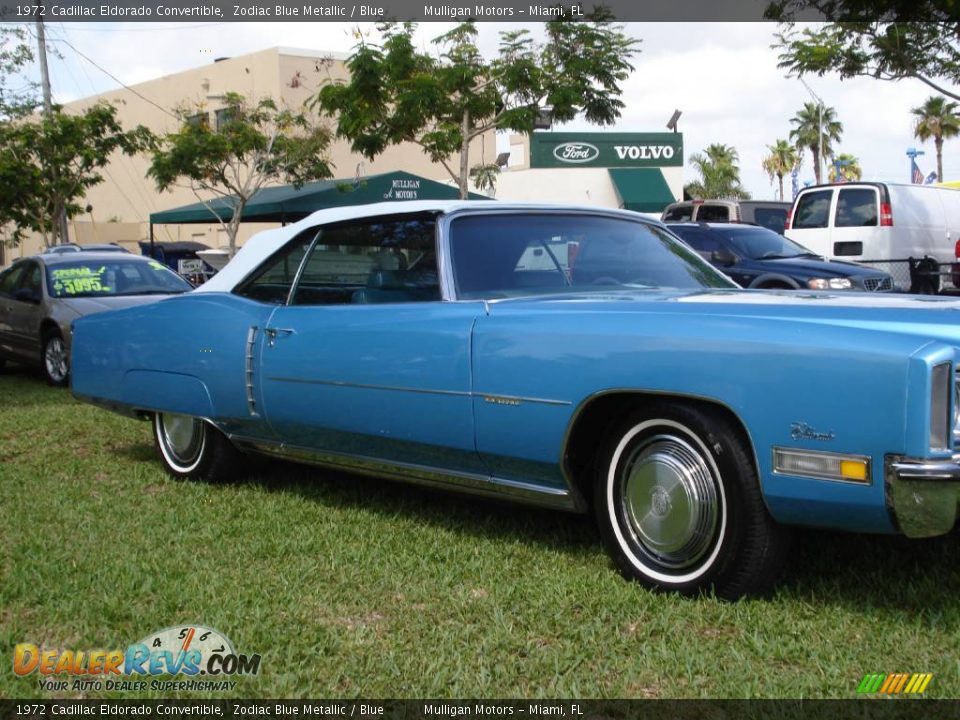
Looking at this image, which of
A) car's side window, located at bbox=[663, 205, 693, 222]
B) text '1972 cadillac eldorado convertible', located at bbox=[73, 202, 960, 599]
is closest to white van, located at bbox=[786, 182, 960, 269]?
car's side window, located at bbox=[663, 205, 693, 222]

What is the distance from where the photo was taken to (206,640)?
3.25m

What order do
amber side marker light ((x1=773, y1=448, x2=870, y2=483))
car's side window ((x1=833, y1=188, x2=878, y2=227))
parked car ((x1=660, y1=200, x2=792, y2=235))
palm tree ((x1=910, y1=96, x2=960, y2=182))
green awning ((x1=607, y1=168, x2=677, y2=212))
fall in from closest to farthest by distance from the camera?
amber side marker light ((x1=773, y1=448, x2=870, y2=483)) → car's side window ((x1=833, y1=188, x2=878, y2=227)) → parked car ((x1=660, y1=200, x2=792, y2=235)) → green awning ((x1=607, y1=168, x2=677, y2=212)) → palm tree ((x1=910, y1=96, x2=960, y2=182))

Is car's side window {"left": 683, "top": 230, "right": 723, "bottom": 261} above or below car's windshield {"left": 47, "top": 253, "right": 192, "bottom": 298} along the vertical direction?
above

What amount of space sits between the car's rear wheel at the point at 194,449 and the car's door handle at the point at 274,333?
2.70 feet

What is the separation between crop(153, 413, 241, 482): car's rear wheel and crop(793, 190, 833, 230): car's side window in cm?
1129

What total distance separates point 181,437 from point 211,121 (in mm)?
34227

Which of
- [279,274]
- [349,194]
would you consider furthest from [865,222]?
[349,194]

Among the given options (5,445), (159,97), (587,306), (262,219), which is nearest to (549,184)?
(262,219)

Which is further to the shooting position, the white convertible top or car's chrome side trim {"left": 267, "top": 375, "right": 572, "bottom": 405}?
the white convertible top

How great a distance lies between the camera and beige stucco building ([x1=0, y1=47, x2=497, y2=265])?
36.5 metres

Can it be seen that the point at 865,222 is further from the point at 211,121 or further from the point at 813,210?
the point at 211,121

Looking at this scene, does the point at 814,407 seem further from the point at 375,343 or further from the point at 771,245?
the point at 771,245

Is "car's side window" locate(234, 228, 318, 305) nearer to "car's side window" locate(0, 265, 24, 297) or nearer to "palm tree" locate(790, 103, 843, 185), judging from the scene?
"car's side window" locate(0, 265, 24, 297)

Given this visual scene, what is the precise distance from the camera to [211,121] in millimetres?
37625
